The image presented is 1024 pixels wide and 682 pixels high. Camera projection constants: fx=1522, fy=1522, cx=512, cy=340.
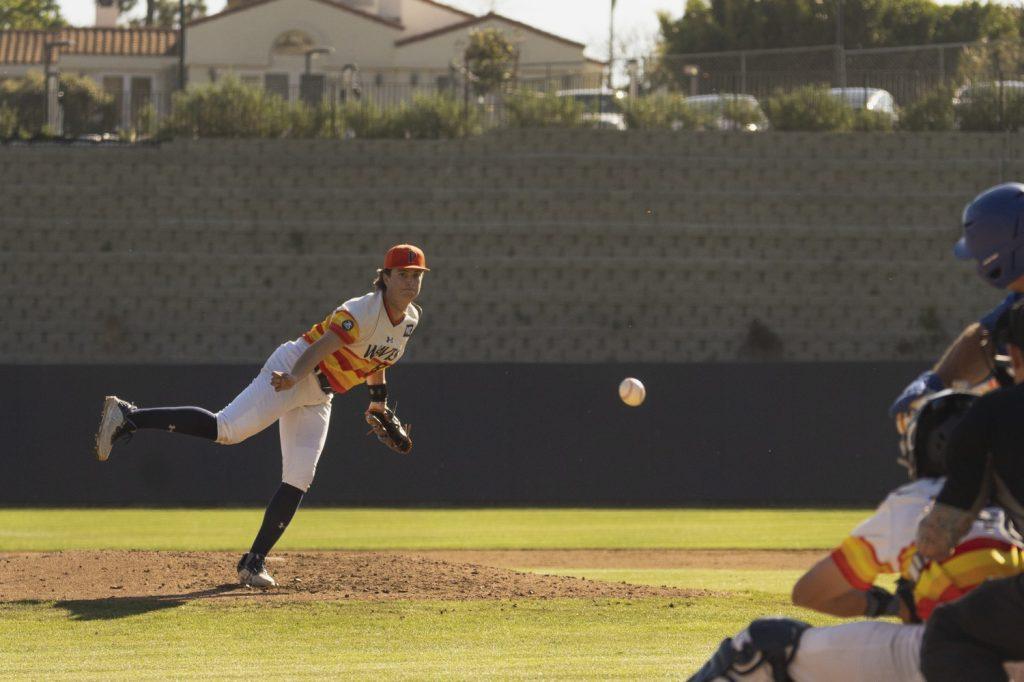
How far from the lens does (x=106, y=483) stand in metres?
18.3

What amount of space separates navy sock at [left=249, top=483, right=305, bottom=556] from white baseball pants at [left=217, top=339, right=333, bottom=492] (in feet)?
0.24

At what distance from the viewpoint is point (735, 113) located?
1009 inches

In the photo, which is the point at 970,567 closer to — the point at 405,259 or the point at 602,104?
the point at 405,259

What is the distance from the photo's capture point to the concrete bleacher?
23422mm

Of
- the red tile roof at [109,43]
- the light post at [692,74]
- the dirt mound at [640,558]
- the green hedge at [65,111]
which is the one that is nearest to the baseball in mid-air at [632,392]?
→ the dirt mound at [640,558]

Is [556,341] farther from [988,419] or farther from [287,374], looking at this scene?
[988,419]

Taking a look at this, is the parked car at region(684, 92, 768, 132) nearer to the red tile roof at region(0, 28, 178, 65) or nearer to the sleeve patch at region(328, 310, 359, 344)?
the sleeve patch at region(328, 310, 359, 344)

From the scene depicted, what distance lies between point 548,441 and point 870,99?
11.7 metres

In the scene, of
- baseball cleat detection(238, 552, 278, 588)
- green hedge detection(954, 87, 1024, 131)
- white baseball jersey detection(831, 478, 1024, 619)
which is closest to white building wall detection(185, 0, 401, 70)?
green hedge detection(954, 87, 1024, 131)

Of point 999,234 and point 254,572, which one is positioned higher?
point 999,234

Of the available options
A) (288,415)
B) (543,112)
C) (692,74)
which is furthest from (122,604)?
(692,74)

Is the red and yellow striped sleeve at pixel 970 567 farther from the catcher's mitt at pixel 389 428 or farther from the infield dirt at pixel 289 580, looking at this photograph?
the catcher's mitt at pixel 389 428

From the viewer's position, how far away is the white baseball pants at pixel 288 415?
27.4ft

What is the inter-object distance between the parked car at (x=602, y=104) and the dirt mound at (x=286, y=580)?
16719 millimetres
